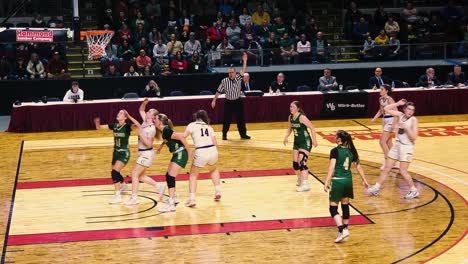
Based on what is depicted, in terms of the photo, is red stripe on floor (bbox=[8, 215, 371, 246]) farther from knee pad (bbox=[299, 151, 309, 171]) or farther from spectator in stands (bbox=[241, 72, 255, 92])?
spectator in stands (bbox=[241, 72, 255, 92])

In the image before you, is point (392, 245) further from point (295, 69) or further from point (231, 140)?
point (295, 69)

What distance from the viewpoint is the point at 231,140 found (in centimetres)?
2502

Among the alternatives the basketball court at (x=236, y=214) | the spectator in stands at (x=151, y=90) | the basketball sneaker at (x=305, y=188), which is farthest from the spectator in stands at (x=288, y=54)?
the basketball sneaker at (x=305, y=188)

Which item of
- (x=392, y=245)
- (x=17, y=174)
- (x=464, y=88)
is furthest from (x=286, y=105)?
(x=392, y=245)

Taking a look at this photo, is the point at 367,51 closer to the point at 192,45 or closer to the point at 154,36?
the point at 192,45

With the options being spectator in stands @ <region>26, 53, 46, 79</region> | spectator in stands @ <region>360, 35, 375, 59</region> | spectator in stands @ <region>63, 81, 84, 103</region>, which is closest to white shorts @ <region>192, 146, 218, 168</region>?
spectator in stands @ <region>63, 81, 84, 103</region>

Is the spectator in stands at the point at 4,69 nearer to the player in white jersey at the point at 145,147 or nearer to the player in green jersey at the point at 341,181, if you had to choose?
the player in white jersey at the point at 145,147

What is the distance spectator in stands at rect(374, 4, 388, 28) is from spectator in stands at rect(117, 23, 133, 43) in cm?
991

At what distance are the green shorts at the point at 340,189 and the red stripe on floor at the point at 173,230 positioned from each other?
1304mm

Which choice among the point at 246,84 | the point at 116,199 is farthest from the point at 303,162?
the point at 246,84

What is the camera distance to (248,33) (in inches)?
1284

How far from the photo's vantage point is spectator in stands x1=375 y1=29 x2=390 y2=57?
3200 cm

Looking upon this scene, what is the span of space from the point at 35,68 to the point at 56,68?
26.8 inches

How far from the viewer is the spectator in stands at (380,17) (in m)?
34.9
